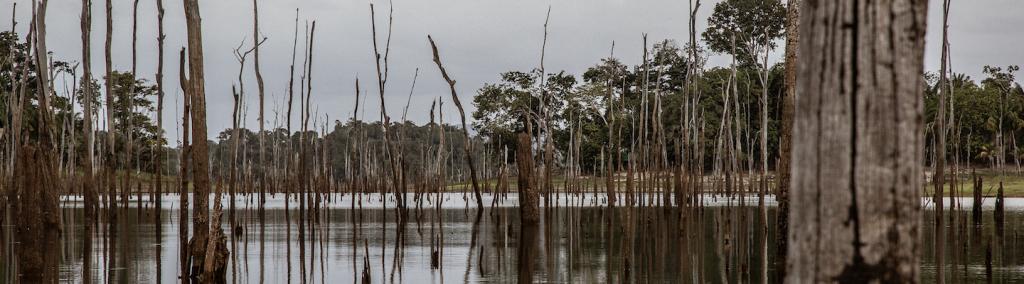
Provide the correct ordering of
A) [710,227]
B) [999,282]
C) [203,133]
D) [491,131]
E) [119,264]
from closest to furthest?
1. [203,133]
2. [999,282]
3. [119,264]
4. [710,227]
5. [491,131]

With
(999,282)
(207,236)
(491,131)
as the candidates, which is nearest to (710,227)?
(999,282)

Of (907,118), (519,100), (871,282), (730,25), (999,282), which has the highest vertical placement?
(730,25)

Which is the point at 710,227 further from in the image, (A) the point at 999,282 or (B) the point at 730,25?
(B) the point at 730,25

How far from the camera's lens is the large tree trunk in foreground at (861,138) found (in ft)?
9.26

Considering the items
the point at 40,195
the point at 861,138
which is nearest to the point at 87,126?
the point at 40,195

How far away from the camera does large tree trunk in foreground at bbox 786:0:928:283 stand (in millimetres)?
2822

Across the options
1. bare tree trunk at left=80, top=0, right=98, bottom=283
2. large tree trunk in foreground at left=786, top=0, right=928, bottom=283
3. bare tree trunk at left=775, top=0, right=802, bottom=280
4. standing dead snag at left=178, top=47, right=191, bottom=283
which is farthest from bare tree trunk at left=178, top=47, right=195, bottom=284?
large tree trunk in foreground at left=786, top=0, right=928, bottom=283

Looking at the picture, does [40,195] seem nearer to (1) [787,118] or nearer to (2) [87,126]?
(2) [87,126]

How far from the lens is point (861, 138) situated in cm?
282

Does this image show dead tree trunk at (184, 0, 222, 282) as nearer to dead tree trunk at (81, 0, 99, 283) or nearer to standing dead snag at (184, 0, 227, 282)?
standing dead snag at (184, 0, 227, 282)

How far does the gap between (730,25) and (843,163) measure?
47.9m

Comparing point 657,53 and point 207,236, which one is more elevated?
point 657,53

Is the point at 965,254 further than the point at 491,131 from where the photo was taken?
No

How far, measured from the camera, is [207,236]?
9.58 m
